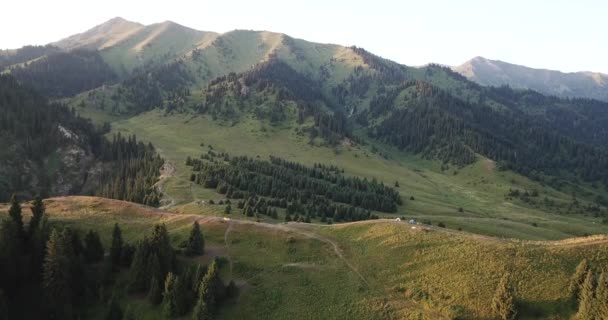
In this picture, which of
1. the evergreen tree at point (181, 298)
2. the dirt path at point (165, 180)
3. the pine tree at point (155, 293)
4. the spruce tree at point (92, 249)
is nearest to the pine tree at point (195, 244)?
the pine tree at point (155, 293)

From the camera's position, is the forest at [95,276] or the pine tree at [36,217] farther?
the pine tree at [36,217]

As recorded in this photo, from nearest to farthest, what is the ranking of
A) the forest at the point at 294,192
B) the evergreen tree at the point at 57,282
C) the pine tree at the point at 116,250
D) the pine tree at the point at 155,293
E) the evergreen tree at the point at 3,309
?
the evergreen tree at the point at 3,309 < the evergreen tree at the point at 57,282 < the pine tree at the point at 155,293 < the pine tree at the point at 116,250 < the forest at the point at 294,192

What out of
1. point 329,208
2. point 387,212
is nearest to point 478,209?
point 387,212

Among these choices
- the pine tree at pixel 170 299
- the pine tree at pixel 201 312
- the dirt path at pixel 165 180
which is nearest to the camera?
the pine tree at pixel 201 312

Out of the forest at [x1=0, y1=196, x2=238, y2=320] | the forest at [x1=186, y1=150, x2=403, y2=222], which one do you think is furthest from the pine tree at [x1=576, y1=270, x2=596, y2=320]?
the forest at [x1=186, y1=150, x2=403, y2=222]

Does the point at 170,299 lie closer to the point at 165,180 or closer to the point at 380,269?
the point at 380,269

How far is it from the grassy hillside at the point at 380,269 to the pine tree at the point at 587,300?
2278 millimetres

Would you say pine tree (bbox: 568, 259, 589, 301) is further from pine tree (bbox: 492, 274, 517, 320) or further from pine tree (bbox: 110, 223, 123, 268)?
pine tree (bbox: 110, 223, 123, 268)

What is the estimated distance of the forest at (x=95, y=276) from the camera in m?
64.2

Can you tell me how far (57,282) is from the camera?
218 ft

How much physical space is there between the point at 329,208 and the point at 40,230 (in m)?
82.6

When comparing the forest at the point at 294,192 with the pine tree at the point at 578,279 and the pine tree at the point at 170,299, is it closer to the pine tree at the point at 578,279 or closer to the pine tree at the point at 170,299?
the pine tree at the point at 170,299

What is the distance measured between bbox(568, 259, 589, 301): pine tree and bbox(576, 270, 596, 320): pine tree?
95 cm

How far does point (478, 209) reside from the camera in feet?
625
